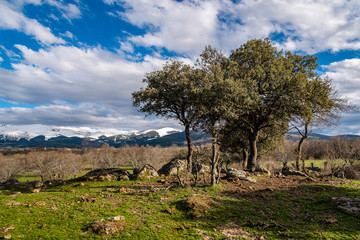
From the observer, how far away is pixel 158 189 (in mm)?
17500

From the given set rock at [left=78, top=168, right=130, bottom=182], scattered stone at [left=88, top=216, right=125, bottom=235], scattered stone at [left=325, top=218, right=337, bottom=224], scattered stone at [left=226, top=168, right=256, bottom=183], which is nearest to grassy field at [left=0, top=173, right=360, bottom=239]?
scattered stone at [left=325, top=218, right=337, bottom=224]

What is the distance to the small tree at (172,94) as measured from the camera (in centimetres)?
2198

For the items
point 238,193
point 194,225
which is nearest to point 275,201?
point 238,193

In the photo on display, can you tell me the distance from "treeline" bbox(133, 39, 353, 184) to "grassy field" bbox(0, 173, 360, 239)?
667 cm

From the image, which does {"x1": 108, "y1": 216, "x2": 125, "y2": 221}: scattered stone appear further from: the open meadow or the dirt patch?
the dirt patch

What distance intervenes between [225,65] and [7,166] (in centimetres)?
11237

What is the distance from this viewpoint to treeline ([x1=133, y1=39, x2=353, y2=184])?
19984 millimetres

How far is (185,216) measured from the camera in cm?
1148

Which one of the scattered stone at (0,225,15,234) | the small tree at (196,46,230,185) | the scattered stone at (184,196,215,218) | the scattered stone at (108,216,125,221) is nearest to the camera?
the scattered stone at (0,225,15,234)

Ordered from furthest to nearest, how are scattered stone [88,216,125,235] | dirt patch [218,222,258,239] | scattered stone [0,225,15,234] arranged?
dirt patch [218,222,258,239]
scattered stone [88,216,125,235]
scattered stone [0,225,15,234]

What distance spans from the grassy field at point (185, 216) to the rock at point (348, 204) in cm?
45

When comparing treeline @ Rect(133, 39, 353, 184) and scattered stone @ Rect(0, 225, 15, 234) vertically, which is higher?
treeline @ Rect(133, 39, 353, 184)

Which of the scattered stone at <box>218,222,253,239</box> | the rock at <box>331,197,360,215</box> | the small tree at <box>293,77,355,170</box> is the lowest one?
the scattered stone at <box>218,222,253,239</box>

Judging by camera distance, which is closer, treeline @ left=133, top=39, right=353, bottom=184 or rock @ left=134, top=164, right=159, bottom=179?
treeline @ left=133, top=39, right=353, bottom=184
